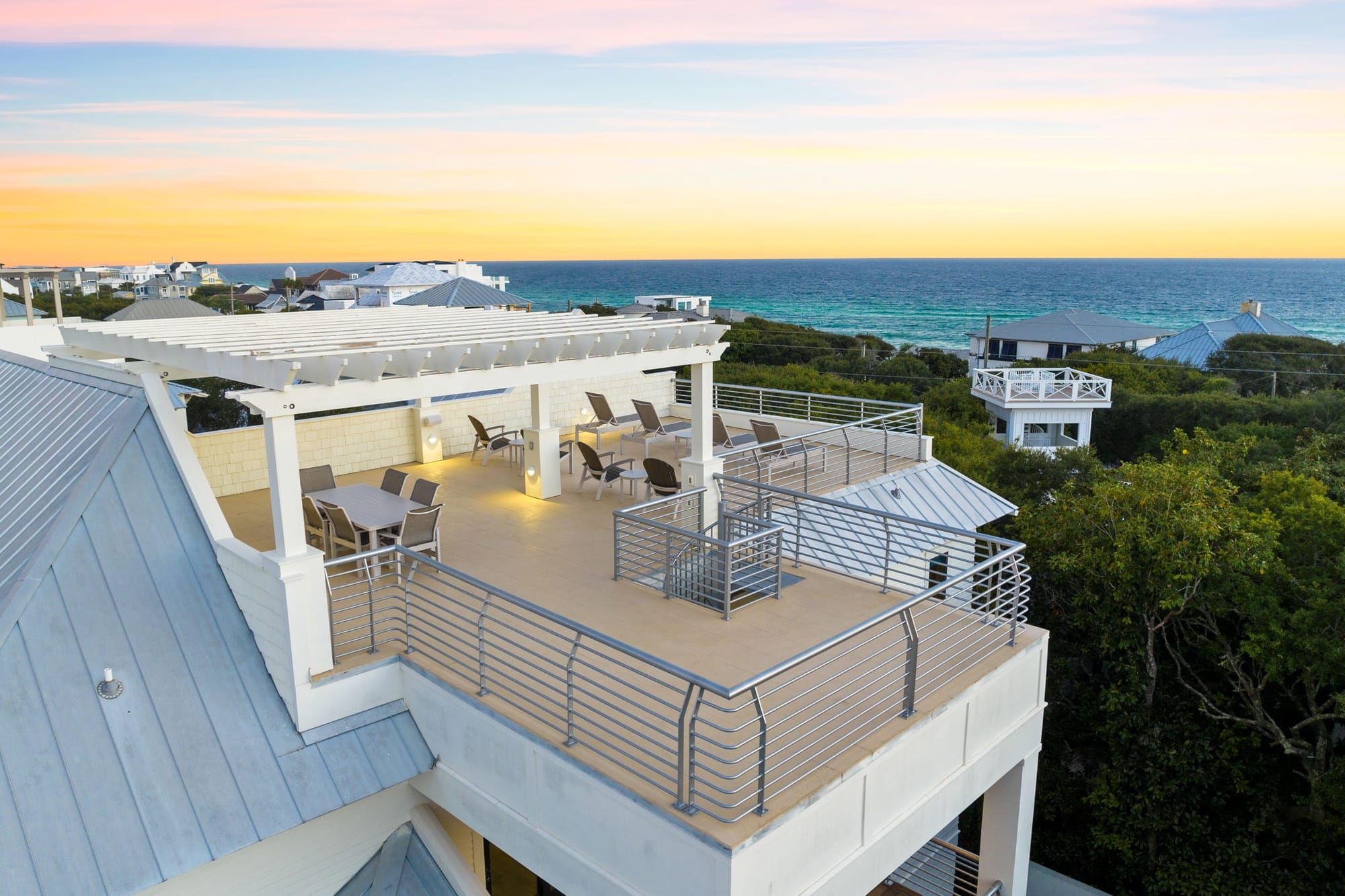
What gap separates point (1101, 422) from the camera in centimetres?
3481

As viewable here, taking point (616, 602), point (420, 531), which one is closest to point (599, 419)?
point (420, 531)

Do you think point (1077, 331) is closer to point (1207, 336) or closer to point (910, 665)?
point (1207, 336)

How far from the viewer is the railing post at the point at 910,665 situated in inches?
236

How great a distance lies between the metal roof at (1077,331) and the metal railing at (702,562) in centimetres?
4646

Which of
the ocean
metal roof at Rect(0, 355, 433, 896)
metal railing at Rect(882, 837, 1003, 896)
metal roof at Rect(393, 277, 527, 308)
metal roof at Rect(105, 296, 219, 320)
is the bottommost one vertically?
metal railing at Rect(882, 837, 1003, 896)

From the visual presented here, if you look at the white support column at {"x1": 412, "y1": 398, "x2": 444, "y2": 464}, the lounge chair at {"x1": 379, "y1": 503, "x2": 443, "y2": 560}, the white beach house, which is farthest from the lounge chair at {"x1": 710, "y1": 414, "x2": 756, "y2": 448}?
the lounge chair at {"x1": 379, "y1": 503, "x2": 443, "y2": 560}

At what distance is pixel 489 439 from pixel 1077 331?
4513 cm

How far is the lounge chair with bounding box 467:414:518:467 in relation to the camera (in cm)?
1336

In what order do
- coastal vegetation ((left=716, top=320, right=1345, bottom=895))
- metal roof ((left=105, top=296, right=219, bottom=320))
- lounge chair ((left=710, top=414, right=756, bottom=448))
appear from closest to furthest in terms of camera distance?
1. coastal vegetation ((left=716, top=320, right=1345, bottom=895))
2. lounge chair ((left=710, top=414, right=756, bottom=448))
3. metal roof ((left=105, top=296, right=219, bottom=320))

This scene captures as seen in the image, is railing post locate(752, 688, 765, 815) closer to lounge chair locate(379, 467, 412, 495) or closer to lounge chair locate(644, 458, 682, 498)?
lounge chair locate(644, 458, 682, 498)

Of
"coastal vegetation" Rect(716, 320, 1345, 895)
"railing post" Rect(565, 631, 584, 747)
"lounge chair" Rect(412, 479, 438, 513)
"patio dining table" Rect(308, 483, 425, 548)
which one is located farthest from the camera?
"coastal vegetation" Rect(716, 320, 1345, 895)

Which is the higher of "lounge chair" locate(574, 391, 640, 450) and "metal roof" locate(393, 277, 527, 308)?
"metal roof" locate(393, 277, 527, 308)

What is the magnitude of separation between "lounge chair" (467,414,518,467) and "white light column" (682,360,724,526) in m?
3.96

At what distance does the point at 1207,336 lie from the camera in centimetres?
4984
